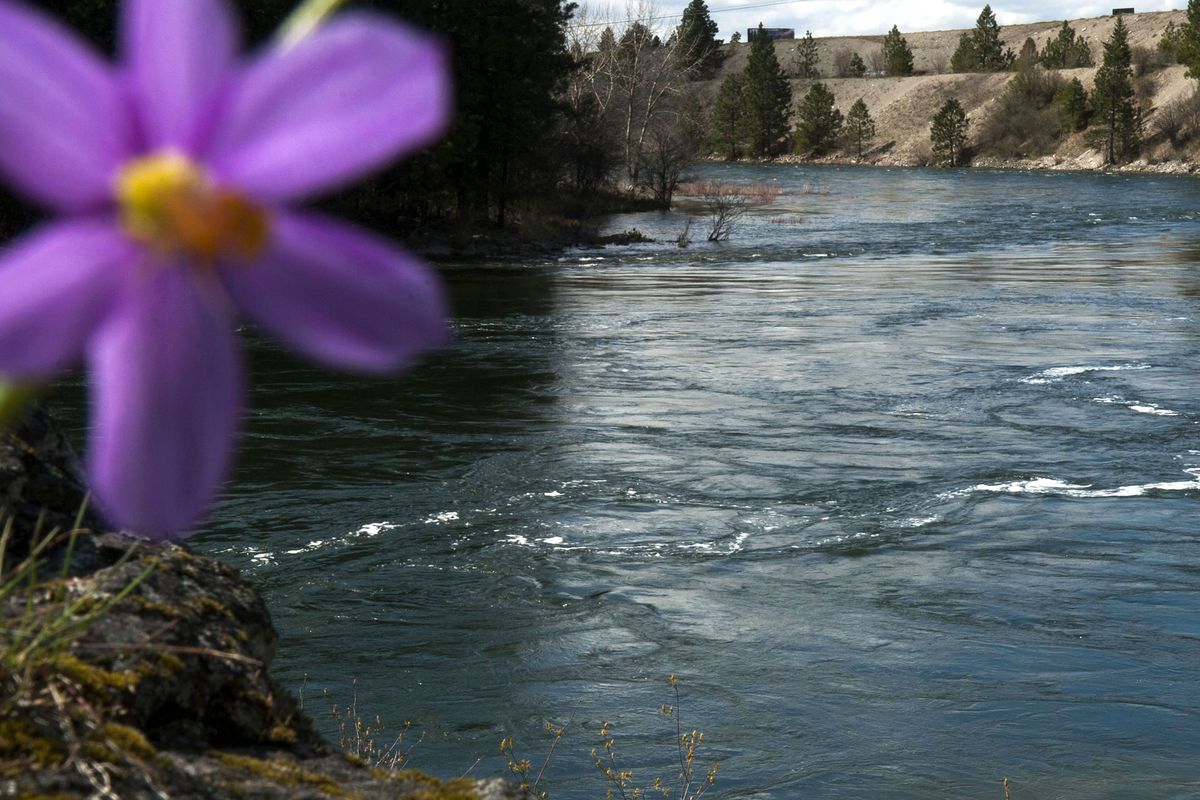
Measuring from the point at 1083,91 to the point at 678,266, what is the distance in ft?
232

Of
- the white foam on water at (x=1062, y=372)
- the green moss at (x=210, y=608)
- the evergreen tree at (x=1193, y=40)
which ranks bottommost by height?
the white foam on water at (x=1062, y=372)

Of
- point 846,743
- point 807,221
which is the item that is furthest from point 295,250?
point 807,221

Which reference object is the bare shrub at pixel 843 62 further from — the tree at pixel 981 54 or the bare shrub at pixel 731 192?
the bare shrub at pixel 731 192

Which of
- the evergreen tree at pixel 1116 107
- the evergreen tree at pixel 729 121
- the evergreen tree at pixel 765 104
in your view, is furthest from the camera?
the evergreen tree at pixel 729 121

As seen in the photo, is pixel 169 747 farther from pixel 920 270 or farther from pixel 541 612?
pixel 920 270

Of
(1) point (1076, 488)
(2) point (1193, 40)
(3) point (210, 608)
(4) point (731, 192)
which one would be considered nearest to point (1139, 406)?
(1) point (1076, 488)

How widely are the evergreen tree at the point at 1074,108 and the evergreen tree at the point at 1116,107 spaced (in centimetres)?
98

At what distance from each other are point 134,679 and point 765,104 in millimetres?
105389

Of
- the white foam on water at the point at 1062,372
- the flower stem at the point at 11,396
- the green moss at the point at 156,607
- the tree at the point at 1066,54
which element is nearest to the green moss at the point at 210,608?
the green moss at the point at 156,607

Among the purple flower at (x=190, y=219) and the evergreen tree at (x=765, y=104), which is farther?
the evergreen tree at (x=765, y=104)

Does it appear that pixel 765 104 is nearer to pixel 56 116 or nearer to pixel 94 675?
pixel 94 675

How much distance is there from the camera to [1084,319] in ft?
64.0

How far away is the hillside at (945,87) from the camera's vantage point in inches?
3418

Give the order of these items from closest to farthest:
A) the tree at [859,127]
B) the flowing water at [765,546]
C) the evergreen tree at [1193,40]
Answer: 1. the flowing water at [765,546]
2. the evergreen tree at [1193,40]
3. the tree at [859,127]
